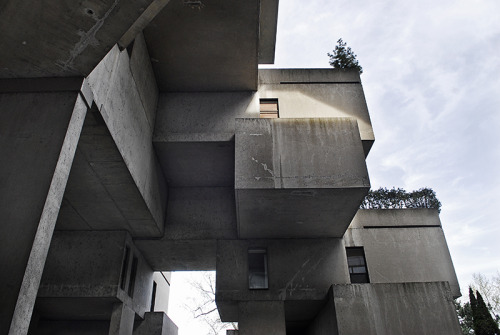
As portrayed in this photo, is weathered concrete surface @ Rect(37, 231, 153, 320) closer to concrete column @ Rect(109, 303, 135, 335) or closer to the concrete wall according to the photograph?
concrete column @ Rect(109, 303, 135, 335)

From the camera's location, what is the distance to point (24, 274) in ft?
12.5

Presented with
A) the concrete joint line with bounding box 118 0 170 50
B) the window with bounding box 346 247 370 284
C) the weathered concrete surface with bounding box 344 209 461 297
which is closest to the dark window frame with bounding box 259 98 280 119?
the weathered concrete surface with bounding box 344 209 461 297

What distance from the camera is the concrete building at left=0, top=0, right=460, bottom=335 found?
8352 millimetres

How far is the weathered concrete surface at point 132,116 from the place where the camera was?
6.25 meters

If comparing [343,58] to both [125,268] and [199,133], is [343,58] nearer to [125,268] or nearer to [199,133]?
[199,133]

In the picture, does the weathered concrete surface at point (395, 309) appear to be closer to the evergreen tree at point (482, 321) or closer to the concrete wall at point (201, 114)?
the concrete wall at point (201, 114)

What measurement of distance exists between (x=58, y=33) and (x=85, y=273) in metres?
7.11

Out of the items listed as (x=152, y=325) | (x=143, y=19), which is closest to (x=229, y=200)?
(x=152, y=325)

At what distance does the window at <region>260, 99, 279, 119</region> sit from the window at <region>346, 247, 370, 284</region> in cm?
483

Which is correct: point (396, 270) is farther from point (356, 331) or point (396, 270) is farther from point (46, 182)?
point (46, 182)

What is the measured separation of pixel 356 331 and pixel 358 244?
10.7 ft

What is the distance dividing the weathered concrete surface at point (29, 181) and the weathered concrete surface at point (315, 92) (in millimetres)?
6839

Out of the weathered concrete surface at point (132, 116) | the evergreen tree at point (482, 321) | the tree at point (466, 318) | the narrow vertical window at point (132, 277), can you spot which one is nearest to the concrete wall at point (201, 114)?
the weathered concrete surface at point (132, 116)

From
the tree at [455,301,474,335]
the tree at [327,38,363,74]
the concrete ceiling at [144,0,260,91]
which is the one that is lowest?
the tree at [455,301,474,335]
